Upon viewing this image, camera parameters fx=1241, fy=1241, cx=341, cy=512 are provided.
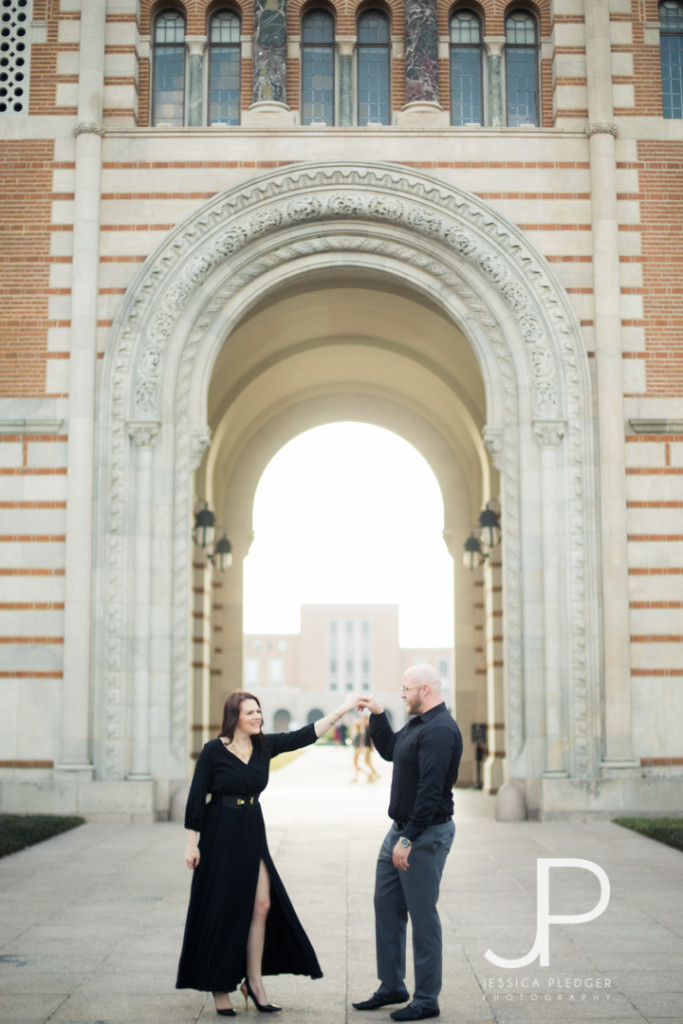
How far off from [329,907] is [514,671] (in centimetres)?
672

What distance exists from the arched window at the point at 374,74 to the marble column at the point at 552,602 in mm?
5151

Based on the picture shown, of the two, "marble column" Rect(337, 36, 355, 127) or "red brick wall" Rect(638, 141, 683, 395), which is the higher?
"marble column" Rect(337, 36, 355, 127)

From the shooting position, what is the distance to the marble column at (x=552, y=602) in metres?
15.6

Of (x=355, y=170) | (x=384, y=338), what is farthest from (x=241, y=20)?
(x=384, y=338)

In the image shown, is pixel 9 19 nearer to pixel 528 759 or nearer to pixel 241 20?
pixel 241 20

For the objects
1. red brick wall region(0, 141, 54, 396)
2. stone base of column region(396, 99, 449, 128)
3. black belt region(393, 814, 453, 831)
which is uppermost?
stone base of column region(396, 99, 449, 128)

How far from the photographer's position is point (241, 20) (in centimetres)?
1766

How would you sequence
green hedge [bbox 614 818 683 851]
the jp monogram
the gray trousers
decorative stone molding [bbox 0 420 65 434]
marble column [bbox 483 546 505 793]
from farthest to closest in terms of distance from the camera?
marble column [bbox 483 546 505 793], decorative stone molding [bbox 0 420 65 434], green hedge [bbox 614 818 683 851], the jp monogram, the gray trousers

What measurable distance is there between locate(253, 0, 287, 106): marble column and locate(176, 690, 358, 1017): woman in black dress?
484 inches

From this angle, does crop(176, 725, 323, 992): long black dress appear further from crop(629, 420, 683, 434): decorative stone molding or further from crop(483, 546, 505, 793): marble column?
crop(483, 546, 505, 793): marble column

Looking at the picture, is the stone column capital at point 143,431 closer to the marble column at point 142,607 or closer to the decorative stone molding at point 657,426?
the marble column at point 142,607

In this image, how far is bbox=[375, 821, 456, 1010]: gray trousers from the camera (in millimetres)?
6516

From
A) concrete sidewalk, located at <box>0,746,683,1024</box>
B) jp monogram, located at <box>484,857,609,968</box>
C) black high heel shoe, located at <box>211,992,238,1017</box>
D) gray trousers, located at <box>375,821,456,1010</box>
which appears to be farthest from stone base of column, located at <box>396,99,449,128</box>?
black high heel shoe, located at <box>211,992,238,1017</box>

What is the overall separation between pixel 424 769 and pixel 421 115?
12.4m
